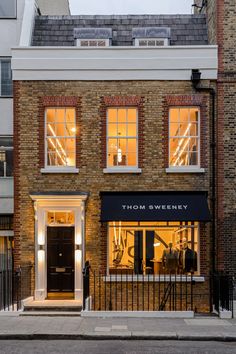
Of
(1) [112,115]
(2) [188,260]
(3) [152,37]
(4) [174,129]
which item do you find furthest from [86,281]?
(3) [152,37]

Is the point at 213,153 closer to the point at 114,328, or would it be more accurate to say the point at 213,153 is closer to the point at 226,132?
the point at 226,132

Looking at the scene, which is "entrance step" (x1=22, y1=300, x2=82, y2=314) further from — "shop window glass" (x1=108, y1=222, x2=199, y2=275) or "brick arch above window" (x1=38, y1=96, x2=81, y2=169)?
"brick arch above window" (x1=38, y1=96, x2=81, y2=169)

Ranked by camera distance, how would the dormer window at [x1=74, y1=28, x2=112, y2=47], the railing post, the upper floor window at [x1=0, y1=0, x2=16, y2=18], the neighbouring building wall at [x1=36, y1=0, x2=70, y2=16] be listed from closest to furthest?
the railing post → the dormer window at [x1=74, y1=28, x2=112, y2=47] → the upper floor window at [x1=0, y1=0, x2=16, y2=18] → the neighbouring building wall at [x1=36, y1=0, x2=70, y2=16]

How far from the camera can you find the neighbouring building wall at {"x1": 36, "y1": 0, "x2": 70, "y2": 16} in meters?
23.6

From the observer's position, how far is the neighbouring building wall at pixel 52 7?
77.3 ft

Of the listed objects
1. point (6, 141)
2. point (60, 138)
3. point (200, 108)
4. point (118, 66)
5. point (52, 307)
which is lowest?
point (52, 307)

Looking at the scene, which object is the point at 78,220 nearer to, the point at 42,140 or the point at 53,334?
the point at 42,140

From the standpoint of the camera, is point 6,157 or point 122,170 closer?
point 122,170

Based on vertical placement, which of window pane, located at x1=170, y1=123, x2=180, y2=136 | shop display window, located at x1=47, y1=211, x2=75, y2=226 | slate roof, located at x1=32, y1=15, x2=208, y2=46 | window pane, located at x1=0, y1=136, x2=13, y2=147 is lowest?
shop display window, located at x1=47, y1=211, x2=75, y2=226

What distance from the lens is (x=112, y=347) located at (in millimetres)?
12000

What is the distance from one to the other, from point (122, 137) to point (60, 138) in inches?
77.4

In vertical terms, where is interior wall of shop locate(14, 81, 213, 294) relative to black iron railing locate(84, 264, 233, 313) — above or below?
above

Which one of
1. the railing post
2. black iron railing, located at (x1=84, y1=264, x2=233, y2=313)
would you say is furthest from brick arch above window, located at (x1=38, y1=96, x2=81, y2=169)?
black iron railing, located at (x1=84, y1=264, x2=233, y2=313)

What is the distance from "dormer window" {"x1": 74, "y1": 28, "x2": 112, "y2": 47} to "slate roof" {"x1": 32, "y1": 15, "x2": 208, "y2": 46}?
0.35 metres
